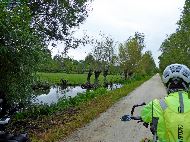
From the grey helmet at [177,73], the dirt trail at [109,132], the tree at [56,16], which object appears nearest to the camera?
the grey helmet at [177,73]

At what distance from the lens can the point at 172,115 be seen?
384 centimetres

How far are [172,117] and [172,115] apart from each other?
0.07 ft

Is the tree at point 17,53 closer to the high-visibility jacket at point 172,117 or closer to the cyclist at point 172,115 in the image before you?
the cyclist at point 172,115

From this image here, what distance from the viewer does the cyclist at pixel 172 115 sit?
3.83 metres

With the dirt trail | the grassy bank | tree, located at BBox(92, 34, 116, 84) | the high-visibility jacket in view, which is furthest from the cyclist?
tree, located at BBox(92, 34, 116, 84)

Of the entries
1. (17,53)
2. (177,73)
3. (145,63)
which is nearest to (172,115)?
(177,73)

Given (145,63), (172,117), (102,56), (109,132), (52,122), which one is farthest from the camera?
(145,63)

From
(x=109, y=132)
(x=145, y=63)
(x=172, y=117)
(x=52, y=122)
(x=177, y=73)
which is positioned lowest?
(x=109, y=132)

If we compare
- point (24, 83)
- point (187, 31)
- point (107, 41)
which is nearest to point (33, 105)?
point (24, 83)

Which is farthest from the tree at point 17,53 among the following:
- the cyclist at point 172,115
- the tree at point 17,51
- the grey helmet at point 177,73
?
the cyclist at point 172,115

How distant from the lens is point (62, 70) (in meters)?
109

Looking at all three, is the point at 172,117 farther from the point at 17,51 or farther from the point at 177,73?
the point at 17,51

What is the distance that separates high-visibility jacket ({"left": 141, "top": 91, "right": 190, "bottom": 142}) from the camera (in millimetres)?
3824

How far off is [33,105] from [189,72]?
13.7m
